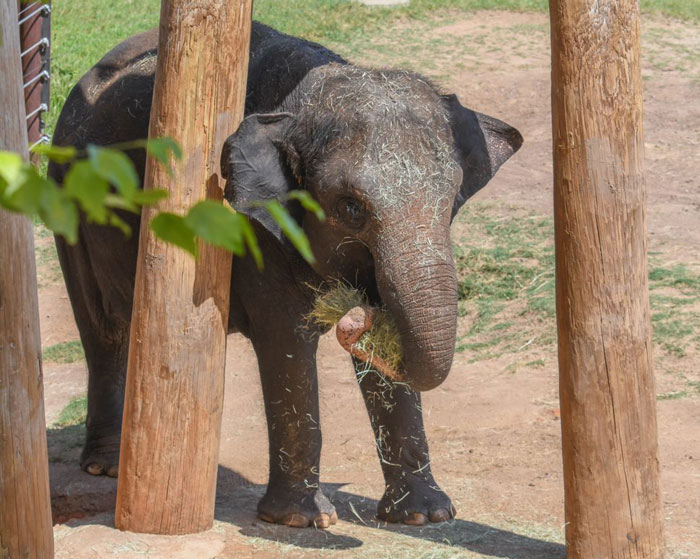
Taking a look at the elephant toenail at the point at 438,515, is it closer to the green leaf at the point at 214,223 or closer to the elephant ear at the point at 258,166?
the elephant ear at the point at 258,166

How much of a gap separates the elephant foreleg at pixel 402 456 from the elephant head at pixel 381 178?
693mm

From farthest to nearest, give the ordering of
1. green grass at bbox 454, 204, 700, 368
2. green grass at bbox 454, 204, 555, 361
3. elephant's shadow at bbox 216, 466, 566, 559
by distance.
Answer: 1. green grass at bbox 454, 204, 555, 361
2. green grass at bbox 454, 204, 700, 368
3. elephant's shadow at bbox 216, 466, 566, 559

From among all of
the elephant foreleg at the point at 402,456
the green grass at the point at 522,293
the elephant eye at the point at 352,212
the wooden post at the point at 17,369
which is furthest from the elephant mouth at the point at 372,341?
the green grass at the point at 522,293

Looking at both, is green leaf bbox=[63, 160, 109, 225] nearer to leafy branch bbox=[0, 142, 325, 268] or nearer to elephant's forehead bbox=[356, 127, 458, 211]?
leafy branch bbox=[0, 142, 325, 268]

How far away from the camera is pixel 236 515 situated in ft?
17.4

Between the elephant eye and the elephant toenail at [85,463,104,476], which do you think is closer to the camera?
the elephant eye

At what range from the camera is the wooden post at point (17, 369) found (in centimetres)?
338

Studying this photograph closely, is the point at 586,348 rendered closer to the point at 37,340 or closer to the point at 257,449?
the point at 37,340

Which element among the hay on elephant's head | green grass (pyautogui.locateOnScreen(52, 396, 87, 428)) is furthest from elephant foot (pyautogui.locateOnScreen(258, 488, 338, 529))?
green grass (pyautogui.locateOnScreen(52, 396, 87, 428))

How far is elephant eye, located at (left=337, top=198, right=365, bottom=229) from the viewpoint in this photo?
461 centimetres

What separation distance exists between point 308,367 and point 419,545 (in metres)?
0.91

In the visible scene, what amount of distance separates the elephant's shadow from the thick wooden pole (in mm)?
419

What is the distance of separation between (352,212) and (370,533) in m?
1.45

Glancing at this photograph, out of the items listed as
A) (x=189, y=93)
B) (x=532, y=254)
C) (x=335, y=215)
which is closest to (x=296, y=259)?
(x=335, y=215)
